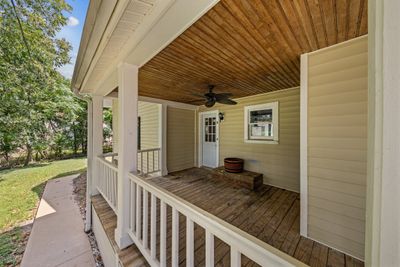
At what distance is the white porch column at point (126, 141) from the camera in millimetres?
1902

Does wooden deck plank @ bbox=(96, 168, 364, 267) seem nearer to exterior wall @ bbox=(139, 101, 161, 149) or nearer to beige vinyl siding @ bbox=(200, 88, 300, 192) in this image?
beige vinyl siding @ bbox=(200, 88, 300, 192)

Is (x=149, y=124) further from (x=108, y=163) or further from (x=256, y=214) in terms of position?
(x=256, y=214)

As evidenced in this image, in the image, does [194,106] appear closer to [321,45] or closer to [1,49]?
[321,45]

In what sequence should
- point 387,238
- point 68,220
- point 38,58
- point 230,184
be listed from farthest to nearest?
point 38,58, point 230,184, point 68,220, point 387,238

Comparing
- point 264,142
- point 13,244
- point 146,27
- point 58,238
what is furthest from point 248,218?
point 13,244

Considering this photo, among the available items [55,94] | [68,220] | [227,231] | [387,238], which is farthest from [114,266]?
[55,94]

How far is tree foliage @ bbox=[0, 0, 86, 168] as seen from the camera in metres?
4.32

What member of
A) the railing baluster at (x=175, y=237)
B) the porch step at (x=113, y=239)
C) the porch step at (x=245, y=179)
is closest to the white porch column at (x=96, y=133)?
the porch step at (x=113, y=239)

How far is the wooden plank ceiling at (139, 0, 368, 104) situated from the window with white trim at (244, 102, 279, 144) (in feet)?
3.48

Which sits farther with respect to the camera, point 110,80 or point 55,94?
point 55,94

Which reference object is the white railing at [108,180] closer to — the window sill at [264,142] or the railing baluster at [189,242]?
the railing baluster at [189,242]

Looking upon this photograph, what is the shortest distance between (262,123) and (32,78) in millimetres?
7700

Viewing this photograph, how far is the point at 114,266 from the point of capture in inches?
75.0

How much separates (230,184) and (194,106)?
3.18m
